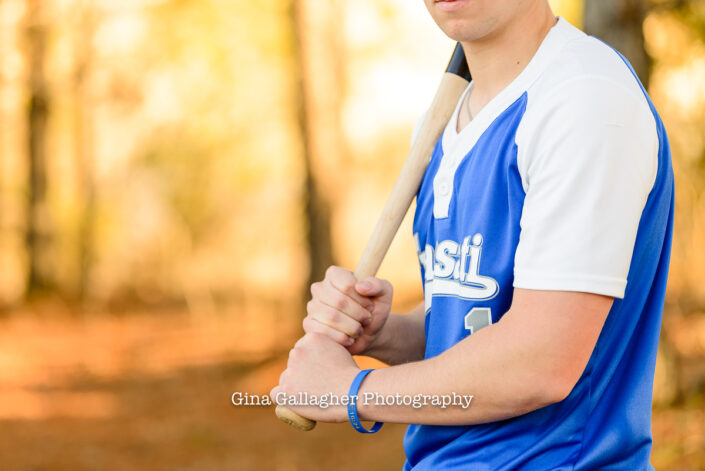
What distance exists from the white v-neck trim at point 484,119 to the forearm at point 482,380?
34cm

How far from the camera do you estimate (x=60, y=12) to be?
1436 cm

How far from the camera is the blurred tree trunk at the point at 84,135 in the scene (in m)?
14.4

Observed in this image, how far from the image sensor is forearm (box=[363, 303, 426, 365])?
2.05 metres

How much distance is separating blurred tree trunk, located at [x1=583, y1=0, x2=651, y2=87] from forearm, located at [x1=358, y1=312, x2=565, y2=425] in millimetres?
3540

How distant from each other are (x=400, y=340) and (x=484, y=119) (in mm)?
717

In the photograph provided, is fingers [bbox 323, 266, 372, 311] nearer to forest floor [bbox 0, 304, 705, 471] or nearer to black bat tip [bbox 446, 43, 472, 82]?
black bat tip [bbox 446, 43, 472, 82]

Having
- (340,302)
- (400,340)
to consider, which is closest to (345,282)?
(340,302)

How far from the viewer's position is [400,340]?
208cm

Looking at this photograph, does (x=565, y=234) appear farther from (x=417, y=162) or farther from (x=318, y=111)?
(x=318, y=111)

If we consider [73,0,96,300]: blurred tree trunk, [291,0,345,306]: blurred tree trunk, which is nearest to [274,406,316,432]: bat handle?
[291,0,345,306]: blurred tree trunk

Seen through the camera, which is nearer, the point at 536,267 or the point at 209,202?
the point at 536,267

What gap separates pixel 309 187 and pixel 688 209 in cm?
468

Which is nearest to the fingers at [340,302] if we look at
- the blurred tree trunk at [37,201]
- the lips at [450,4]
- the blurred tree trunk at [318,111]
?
the lips at [450,4]

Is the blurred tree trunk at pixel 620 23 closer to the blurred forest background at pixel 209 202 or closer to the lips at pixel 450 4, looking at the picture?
the blurred forest background at pixel 209 202
